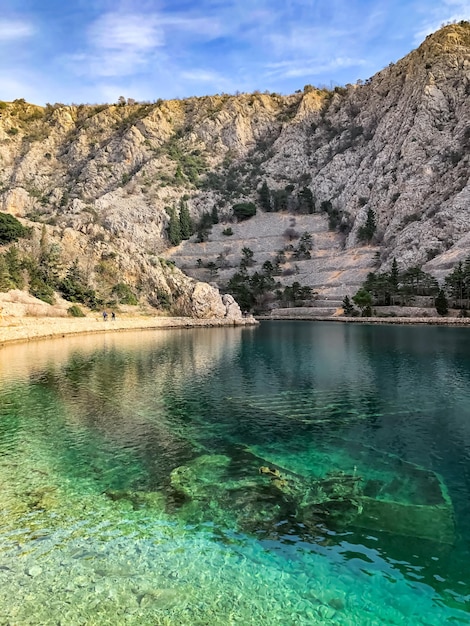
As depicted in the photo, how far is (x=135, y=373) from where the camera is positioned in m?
23.2

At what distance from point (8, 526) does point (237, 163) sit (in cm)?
12528

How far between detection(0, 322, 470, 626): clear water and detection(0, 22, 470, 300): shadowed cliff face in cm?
4519

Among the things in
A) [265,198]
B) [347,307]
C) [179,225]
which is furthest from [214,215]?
[347,307]

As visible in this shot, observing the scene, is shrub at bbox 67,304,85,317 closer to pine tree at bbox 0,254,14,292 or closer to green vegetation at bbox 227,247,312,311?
pine tree at bbox 0,254,14,292

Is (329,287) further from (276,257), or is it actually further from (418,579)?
(418,579)

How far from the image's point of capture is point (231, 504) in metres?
8.91

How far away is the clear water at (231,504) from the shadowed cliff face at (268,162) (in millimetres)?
45185

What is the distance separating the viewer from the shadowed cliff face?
7394 centimetres

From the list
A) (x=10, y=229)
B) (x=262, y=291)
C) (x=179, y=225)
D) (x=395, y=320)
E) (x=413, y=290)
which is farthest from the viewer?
(x=179, y=225)

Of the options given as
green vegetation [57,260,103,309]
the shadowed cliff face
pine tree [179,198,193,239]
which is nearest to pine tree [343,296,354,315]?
the shadowed cliff face

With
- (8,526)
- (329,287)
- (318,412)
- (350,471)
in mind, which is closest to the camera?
(8,526)

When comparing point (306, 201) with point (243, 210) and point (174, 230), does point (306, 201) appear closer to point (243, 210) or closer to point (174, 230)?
point (243, 210)

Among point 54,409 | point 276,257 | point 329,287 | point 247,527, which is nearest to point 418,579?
Result: point 247,527

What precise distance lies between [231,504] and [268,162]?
122316mm
